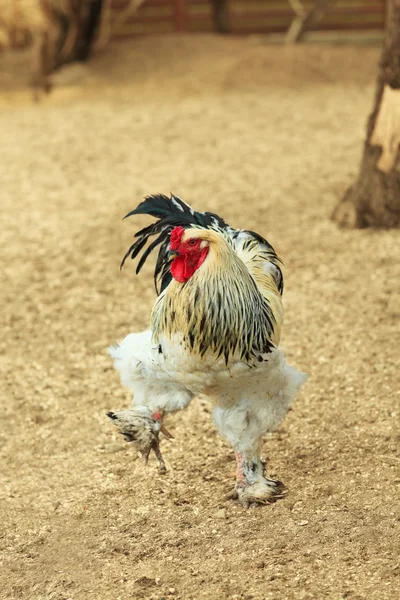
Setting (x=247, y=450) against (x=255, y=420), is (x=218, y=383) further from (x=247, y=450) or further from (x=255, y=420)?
(x=247, y=450)

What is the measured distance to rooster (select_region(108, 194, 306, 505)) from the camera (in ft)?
10.7

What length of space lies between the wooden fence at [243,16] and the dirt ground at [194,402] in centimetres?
448

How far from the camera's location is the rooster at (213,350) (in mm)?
3270

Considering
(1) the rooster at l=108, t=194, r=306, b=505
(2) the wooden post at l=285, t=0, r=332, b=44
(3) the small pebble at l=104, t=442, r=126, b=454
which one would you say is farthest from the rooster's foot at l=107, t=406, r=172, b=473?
(2) the wooden post at l=285, t=0, r=332, b=44

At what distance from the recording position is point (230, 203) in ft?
25.3

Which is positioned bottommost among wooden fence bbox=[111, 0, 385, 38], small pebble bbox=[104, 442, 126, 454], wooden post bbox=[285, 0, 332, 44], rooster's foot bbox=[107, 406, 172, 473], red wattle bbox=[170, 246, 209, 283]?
wooden fence bbox=[111, 0, 385, 38]

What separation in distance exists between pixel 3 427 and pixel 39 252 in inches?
105

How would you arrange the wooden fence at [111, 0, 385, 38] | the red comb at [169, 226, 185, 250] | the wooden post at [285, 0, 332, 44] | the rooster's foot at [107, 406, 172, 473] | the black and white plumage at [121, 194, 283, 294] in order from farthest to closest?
the wooden fence at [111, 0, 385, 38] < the wooden post at [285, 0, 332, 44] < the black and white plumage at [121, 194, 283, 294] < the rooster's foot at [107, 406, 172, 473] < the red comb at [169, 226, 185, 250]

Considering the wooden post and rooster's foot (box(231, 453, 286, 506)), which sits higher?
rooster's foot (box(231, 453, 286, 506))

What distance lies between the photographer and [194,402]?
4629mm

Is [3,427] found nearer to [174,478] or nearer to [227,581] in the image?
[174,478]

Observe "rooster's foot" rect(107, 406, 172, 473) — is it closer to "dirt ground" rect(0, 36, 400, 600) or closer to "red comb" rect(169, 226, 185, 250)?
"dirt ground" rect(0, 36, 400, 600)

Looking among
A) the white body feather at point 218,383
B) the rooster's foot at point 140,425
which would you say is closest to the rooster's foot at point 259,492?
the white body feather at point 218,383

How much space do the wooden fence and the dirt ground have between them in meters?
4.48
